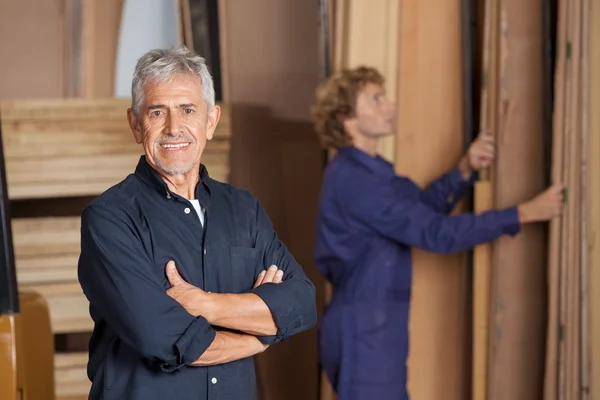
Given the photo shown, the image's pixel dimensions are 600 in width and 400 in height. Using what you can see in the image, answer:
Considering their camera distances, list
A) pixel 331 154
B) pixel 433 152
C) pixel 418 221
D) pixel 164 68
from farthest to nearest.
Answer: pixel 331 154, pixel 433 152, pixel 418 221, pixel 164 68

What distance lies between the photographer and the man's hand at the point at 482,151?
12.3ft

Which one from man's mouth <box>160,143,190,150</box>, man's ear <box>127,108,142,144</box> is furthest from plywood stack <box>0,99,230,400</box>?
man's mouth <box>160,143,190,150</box>

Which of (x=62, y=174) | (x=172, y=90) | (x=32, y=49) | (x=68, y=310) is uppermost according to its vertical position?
(x=32, y=49)

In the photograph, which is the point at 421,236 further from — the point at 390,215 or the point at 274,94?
the point at 274,94

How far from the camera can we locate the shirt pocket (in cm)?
216

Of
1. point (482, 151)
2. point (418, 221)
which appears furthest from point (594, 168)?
point (418, 221)

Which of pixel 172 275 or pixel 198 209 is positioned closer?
pixel 172 275

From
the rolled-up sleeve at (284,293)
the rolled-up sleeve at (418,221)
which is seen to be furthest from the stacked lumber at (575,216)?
the rolled-up sleeve at (284,293)

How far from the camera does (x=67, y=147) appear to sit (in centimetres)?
434

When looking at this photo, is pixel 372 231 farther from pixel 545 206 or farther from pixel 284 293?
pixel 284 293

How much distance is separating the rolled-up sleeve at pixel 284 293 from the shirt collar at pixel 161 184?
145 mm

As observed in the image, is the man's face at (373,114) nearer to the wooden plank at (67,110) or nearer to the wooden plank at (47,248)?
the wooden plank at (67,110)

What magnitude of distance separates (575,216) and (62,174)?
7.50ft

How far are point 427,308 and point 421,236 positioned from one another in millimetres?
523
